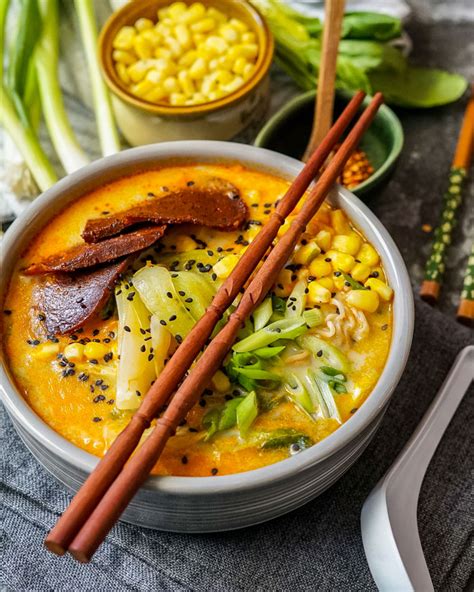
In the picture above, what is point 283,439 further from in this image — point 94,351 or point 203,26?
point 203,26

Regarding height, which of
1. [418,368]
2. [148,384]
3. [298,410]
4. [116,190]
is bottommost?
[418,368]

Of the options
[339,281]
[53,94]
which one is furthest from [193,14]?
[339,281]

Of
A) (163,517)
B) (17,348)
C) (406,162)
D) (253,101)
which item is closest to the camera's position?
(163,517)

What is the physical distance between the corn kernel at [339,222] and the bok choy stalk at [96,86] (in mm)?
1256

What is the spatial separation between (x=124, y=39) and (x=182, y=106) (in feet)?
1.79

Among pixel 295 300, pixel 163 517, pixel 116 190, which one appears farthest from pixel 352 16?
pixel 163 517

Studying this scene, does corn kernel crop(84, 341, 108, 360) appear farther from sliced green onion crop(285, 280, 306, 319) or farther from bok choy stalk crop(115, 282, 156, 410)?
sliced green onion crop(285, 280, 306, 319)

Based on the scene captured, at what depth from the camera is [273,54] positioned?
3604 mm

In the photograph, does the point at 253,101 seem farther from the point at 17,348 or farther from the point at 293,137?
the point at 17,348

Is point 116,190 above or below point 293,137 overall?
above

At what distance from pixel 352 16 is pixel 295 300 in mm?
2094

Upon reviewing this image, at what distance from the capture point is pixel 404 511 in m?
2.39

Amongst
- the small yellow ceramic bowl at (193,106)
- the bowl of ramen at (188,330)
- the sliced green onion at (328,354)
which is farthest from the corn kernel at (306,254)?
the small yellow ceramic bowl at (193,106)

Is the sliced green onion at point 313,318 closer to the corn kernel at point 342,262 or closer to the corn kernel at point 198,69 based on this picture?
the corn kernel at point 342,262
